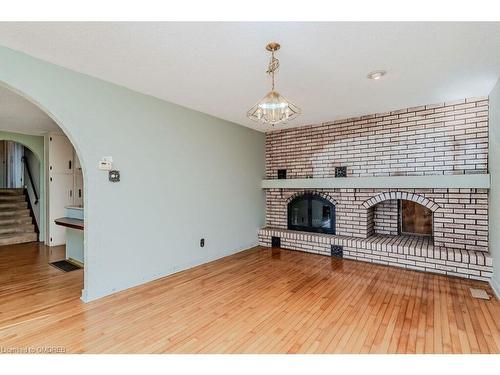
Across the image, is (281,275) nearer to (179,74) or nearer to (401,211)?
(401,211)

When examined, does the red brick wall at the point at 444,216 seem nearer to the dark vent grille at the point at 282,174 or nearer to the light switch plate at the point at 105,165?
the dark vent grille at the point at 282,174

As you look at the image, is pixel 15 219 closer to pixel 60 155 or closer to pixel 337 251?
pixel 60 155

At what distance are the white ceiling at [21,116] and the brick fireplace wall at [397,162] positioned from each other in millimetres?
3933

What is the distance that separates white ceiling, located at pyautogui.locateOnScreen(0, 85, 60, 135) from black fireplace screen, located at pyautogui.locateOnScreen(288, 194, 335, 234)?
173 inches

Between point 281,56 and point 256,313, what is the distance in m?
2.33

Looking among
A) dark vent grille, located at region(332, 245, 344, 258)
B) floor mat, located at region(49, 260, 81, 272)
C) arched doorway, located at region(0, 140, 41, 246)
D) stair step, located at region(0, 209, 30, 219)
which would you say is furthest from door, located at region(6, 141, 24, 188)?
dark vent grille, located at region(332, 245, 344, 258)

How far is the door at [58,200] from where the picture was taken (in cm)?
532

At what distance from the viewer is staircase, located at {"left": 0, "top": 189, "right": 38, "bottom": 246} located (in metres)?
5.45

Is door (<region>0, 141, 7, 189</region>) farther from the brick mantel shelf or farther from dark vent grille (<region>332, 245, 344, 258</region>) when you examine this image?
dark vent grille (<region>332, 245, 344, 258</region>)

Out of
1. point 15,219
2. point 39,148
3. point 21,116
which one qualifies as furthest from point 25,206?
point 21,116
